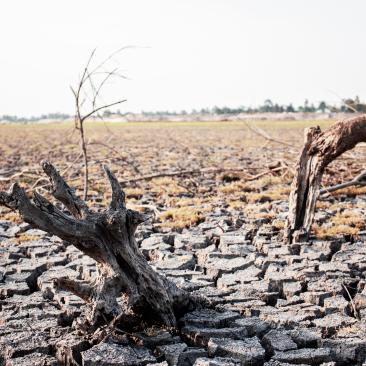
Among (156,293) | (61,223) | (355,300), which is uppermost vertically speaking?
(61,223)

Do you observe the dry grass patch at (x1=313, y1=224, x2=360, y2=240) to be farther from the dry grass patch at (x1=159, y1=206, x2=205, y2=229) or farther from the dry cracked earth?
the dry grass patch at (x1=159, y1=206, x2=205, y2=229)

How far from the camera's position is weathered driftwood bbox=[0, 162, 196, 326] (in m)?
3.88

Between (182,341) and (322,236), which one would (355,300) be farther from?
(322,236)

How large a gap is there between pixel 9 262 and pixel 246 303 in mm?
2628

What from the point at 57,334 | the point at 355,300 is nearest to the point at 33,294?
the point at 57,334

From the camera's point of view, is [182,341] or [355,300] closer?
[182,341]

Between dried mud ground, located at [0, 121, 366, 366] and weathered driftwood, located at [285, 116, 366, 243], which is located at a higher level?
weathered driftwood, located at [285, 116, 366, 243]

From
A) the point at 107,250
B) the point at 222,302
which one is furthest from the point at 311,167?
the point at 107,250

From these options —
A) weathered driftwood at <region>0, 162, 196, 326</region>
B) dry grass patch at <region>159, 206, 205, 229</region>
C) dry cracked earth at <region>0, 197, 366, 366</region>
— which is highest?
weathered driftwood at <region>0, 162, 196, 326</region>

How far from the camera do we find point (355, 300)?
480 centimetres

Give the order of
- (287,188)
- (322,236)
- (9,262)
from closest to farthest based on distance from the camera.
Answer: (9,262) < (322,236) < (287,188)

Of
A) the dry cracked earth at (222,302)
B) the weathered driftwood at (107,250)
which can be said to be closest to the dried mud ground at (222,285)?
the dry cracked earth at (222,302)

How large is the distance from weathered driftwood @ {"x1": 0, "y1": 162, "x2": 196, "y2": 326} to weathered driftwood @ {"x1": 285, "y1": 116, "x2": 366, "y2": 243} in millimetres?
2914

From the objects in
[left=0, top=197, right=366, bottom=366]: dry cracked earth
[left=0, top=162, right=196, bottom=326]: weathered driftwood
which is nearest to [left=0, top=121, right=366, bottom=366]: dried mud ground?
[left=0, top=197, right=366, bottom=366]: dry cracked earth
